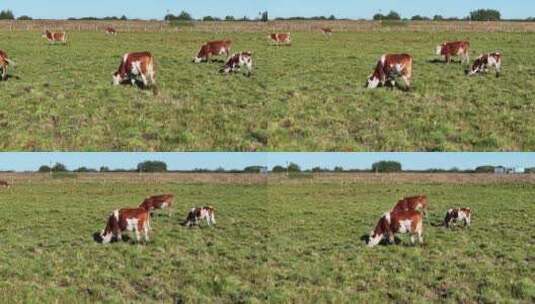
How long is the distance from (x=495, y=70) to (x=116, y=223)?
1076 cm

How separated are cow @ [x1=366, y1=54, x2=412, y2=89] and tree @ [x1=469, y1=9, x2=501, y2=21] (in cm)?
2569

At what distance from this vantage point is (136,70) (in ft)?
44.3

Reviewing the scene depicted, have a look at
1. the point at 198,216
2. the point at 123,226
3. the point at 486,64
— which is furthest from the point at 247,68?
the point at 486,64

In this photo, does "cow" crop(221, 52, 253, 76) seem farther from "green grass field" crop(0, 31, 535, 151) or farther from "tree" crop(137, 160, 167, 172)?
"tree" crop(137, 160, 167, 172)

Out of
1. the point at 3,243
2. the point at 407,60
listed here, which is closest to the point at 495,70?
the point at 407,60

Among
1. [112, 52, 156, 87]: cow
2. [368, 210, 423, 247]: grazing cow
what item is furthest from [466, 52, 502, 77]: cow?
[112, 52, 156, 87]: cow

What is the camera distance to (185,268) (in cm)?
1037

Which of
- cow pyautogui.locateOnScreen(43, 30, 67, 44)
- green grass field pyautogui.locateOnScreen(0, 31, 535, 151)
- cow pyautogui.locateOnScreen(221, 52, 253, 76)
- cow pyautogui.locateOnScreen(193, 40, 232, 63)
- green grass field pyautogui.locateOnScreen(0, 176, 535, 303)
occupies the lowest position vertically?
green grass field pyautogui.locateOnScreen(0, 176, 535, 303)

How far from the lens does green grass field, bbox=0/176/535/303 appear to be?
938 centimetres

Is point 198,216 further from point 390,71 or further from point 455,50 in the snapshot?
point 455,50

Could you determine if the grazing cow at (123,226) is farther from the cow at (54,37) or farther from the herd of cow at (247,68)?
the cow at (54,37)

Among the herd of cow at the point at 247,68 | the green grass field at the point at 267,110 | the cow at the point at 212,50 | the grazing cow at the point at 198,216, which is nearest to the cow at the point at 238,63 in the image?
the herd of cow at the point at 247,68

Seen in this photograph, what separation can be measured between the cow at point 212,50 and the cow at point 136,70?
159 inches

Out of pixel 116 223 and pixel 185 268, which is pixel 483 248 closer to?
pixel 185 268
